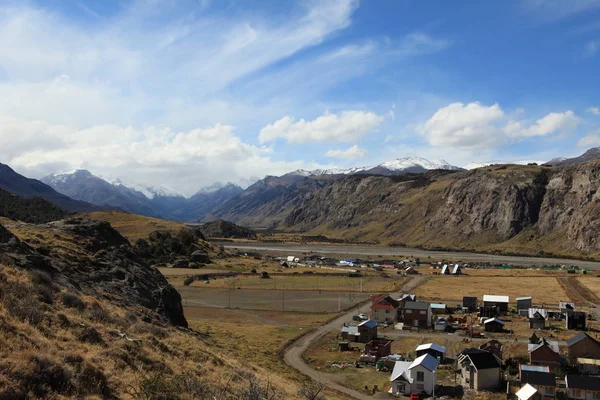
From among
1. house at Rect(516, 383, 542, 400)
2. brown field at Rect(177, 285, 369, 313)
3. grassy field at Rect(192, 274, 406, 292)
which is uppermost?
house at Rect(516, 383, 542, 400)

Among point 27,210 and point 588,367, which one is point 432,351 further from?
point 27,210

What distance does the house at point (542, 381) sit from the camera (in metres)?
31.2

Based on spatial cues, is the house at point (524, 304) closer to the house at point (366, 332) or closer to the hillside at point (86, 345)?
the house at point (366, 332)

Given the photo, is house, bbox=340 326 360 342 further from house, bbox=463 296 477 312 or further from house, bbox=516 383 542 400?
house, bbox=463 296 477 312

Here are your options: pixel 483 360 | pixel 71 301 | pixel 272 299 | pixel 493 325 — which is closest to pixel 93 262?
pixel 71 301

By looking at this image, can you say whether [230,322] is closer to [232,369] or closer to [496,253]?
[232,369]

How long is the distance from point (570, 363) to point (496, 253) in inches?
4925

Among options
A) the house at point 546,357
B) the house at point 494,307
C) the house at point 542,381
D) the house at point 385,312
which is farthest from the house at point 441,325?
the house at point 542,381

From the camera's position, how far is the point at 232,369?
71.3 ft

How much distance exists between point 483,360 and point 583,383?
619 centimetres

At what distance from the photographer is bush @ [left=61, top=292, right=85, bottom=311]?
69.2 feet

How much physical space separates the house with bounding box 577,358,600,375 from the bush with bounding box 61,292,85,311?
36.6 meters

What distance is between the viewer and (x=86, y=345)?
53.6ft

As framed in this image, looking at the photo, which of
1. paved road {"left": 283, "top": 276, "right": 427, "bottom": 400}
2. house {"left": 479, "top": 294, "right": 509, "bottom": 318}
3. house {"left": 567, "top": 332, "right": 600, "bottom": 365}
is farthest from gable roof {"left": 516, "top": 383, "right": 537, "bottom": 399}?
house {"left": 479, "top": 294, "right": 509, "bottom": 318}
